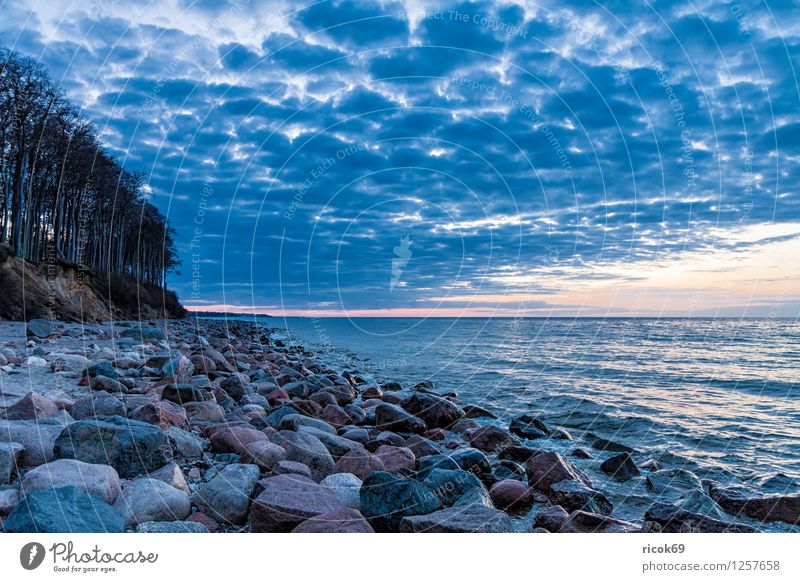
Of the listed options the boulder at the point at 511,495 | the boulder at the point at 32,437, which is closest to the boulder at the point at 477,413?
the boulder at the point at 511,495

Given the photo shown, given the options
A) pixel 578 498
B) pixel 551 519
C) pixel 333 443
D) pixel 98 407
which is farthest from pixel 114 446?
pixel 578 498

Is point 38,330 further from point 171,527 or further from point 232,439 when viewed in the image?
point 171,527

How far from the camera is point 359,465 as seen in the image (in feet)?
22.3

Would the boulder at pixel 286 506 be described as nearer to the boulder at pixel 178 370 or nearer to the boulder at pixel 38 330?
the boulder at pixel 178 370

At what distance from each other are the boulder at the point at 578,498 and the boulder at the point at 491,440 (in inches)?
94.7

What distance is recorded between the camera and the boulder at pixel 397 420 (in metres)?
10.6

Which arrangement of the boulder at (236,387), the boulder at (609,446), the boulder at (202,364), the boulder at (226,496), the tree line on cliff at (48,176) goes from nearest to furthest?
the boulder at (226,496) < the boulder at (609,446) < the boulder at (236,387) < the boulder at (202,364) < the tree line on cliff at (48,176)

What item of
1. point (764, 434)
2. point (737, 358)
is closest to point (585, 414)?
point (764, 434)

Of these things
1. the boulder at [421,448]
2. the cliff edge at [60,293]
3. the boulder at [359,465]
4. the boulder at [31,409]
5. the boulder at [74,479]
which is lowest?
the boulder at [421,448]

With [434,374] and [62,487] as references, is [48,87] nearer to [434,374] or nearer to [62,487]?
[434,374]

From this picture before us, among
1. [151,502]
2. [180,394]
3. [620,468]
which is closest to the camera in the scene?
[151,502]

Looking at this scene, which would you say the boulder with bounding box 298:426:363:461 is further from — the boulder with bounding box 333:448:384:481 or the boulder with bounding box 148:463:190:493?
the boulder with bounding box 148:463:190:493

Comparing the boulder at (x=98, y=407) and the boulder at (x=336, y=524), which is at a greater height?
the boulder at (x=98, y=407)

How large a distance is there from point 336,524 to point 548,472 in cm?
420
